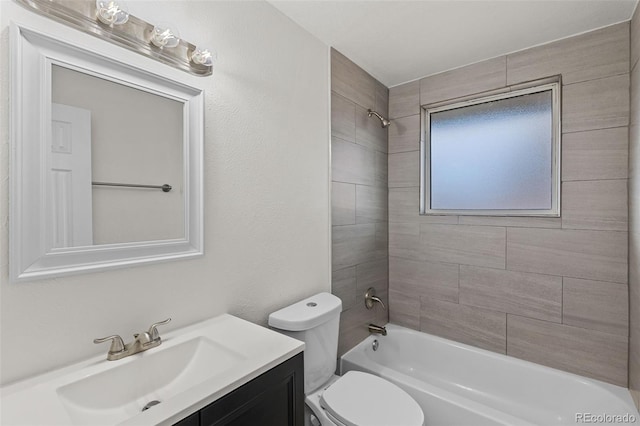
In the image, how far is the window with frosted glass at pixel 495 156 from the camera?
2039mm

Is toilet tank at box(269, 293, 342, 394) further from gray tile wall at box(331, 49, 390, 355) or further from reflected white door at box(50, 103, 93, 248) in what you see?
reflected white door at box(50, 103, 93, 248)

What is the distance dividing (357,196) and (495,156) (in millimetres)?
1029

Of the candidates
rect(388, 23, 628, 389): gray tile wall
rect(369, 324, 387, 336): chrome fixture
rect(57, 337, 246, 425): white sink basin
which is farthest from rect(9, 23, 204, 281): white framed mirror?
rect(388, 23, 628, 389): gray tile wall

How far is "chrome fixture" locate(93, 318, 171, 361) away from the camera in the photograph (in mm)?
1019

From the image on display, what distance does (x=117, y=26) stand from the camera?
3.44 feet

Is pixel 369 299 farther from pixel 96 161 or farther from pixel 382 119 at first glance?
pixel 96 161

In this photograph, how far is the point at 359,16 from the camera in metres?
1.72

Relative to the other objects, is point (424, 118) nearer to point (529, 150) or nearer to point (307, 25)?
point (529, 150)

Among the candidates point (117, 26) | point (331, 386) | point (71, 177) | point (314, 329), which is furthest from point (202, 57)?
point (331, 386)

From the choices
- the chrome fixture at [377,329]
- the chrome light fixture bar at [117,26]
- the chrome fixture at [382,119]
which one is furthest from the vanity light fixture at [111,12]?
the chrome fixture at [377,329]

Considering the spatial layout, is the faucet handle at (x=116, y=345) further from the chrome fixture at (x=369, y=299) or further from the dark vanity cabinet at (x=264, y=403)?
the chrome fixture at (x=369, y=299)

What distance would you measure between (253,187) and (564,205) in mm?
1911

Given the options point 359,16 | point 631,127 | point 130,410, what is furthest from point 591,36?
→ point 130,410

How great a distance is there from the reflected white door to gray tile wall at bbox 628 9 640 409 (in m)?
2.39
